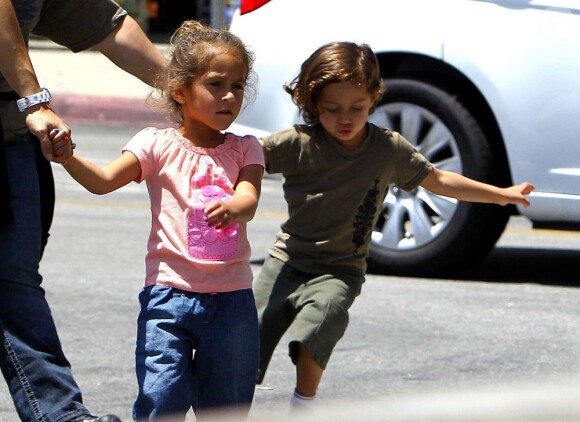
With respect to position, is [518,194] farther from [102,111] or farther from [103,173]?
[102,111]

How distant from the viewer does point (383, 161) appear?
3957mm

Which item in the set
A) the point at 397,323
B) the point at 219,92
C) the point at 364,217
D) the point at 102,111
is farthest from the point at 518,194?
the point at 102,111

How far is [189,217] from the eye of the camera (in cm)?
328

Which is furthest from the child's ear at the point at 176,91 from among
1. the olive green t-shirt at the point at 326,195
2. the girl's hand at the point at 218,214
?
the olive green t-shirt at the point at 326,195

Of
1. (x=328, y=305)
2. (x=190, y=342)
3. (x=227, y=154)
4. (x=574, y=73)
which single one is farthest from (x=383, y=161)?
(x=574, y=73)

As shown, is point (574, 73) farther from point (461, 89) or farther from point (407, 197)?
point (407, 197)

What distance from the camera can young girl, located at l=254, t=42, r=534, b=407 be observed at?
3826 mm

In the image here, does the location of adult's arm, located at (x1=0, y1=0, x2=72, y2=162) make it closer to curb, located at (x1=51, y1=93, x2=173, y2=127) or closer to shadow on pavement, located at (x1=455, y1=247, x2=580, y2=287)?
shadow on pavement, located at (x1=455, y1=247, x2=580, y2=287)

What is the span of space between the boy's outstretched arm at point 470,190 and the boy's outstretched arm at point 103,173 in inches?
42.7

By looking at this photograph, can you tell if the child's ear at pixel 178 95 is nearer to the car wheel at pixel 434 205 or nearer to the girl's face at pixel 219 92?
the girl's face at pixel 219 92

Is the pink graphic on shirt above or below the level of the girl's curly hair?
below

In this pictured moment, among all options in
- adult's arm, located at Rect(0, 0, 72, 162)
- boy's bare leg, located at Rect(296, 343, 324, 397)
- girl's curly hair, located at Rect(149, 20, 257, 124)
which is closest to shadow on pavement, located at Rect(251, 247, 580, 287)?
boy's bare leg, located at Rect(296, 343, 324, 397)

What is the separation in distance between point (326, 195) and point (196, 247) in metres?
0.73

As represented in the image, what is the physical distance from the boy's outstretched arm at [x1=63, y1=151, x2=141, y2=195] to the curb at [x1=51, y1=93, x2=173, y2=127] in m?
12.3
